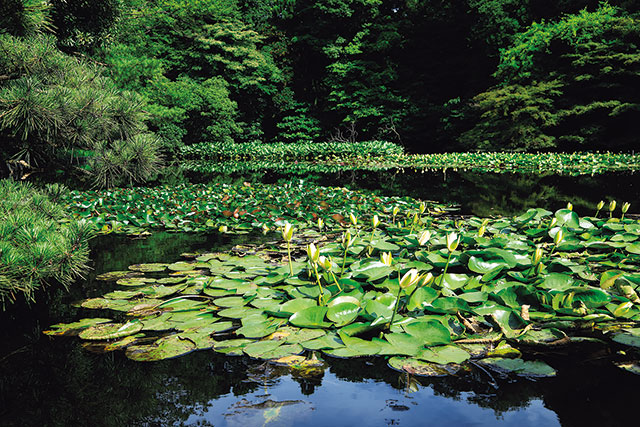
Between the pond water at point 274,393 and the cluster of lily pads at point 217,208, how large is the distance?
2276mm

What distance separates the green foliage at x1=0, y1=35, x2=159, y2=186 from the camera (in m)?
2.26

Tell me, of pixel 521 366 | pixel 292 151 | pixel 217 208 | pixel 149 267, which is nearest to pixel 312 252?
pixel 521 366

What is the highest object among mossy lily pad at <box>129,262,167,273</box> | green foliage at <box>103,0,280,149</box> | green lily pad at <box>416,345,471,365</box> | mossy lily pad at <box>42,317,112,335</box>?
green foliage at <box>103,0,280,149</box>

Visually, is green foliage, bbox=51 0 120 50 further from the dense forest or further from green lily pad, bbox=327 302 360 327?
green lily pad, bbox=327 302 360 327

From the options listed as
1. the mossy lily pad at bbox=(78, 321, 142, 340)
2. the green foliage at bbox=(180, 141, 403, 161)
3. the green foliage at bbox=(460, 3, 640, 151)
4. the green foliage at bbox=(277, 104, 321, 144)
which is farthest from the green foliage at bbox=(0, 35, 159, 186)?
the green foliage at bbox=(277, 104, 321, 144)

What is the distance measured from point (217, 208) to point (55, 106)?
2.11m

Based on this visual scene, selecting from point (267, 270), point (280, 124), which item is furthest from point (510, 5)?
point (267, 270)

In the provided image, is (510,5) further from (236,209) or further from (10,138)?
(10,138)

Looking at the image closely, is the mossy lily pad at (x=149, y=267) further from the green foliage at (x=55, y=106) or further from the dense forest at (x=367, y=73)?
the dense forest at (x=367, y=73)

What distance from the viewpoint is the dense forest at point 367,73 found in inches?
349

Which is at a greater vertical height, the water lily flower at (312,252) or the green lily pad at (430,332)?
the water lily flower at (312,252)

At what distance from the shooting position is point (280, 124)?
22969 mm

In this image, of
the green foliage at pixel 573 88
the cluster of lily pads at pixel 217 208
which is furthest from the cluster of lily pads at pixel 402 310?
the green foliage at pixel 573 88

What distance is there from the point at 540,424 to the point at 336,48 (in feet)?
75.6
